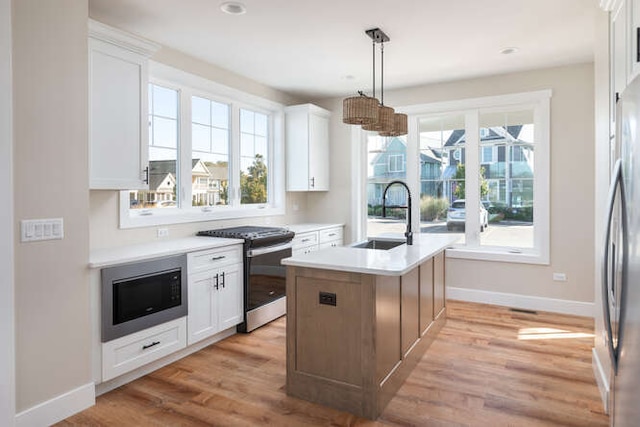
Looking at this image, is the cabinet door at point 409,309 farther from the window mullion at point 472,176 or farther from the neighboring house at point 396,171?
the neighboring house at point 396,171

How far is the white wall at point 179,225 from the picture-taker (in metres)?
3.15

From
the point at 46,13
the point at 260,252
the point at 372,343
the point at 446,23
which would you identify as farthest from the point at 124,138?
the point at 446,23

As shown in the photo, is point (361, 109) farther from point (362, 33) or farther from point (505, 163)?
point (505, 163)

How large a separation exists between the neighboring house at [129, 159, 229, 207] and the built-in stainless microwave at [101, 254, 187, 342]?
34.2 inches

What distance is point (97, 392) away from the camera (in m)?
2.64

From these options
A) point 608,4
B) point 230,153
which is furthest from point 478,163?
point 230,153

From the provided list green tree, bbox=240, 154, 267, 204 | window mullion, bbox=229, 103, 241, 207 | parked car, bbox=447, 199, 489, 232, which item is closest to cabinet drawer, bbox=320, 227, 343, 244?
green tree, bbox=240, 154, 267, 204

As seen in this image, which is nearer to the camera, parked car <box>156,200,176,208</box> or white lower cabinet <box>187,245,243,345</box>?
white lower cabinet <box>187,245,243,345</box>

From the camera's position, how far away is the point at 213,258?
3.42m

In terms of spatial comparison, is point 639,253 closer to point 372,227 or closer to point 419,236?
point 419,236

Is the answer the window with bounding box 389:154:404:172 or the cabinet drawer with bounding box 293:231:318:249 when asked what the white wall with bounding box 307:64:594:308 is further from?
the cabinet drawer with bounding box 293:231:318:249

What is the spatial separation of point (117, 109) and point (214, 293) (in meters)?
1.62

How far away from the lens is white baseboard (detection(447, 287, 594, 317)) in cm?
432

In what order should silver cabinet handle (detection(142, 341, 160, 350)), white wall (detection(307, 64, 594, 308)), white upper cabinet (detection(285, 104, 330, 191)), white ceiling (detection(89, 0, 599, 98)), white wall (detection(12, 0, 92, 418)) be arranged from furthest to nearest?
1. white upper cabinet (detection(285, 104, 330, 191))
2. white wall (detection(307, 64, 594, 308))
3. white ceiling (detection(89, 0, 599, 98))
4. silver cabinet handle (detection(142, 341, 160, 350))
5. white wall (detection(12, 0, 92, 418))
